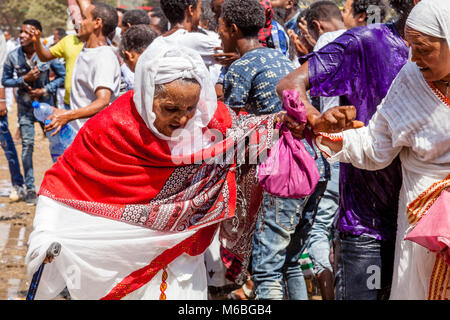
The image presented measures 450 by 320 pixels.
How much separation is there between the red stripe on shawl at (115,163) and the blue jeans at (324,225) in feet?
6.93

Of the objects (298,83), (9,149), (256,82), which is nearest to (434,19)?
(298,83)

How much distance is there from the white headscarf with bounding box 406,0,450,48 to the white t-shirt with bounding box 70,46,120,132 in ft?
11.9

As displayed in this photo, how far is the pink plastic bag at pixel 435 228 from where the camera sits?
9.07ft

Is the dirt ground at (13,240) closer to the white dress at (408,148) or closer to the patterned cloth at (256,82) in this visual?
the patterned cloth at (256,82)

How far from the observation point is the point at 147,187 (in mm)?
3432

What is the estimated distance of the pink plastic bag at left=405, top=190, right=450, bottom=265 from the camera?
9.07 ft

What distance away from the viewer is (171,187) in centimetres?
347

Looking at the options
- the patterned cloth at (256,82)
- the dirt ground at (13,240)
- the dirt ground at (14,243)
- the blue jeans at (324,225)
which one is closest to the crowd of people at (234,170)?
the patterned cloth at (256,82)

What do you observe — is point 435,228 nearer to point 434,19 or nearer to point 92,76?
point 434,19

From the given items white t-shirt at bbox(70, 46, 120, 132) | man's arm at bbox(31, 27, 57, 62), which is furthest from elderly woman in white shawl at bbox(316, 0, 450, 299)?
man's arm at bbox(31, 27, 57, 62)

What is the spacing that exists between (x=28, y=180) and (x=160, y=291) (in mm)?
5984

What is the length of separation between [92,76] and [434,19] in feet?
12.7

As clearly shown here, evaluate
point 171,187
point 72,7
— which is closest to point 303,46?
point 72,7

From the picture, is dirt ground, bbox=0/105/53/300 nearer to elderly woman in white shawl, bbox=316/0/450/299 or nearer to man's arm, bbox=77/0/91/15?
man's arm, bbox=77/0/91/15
